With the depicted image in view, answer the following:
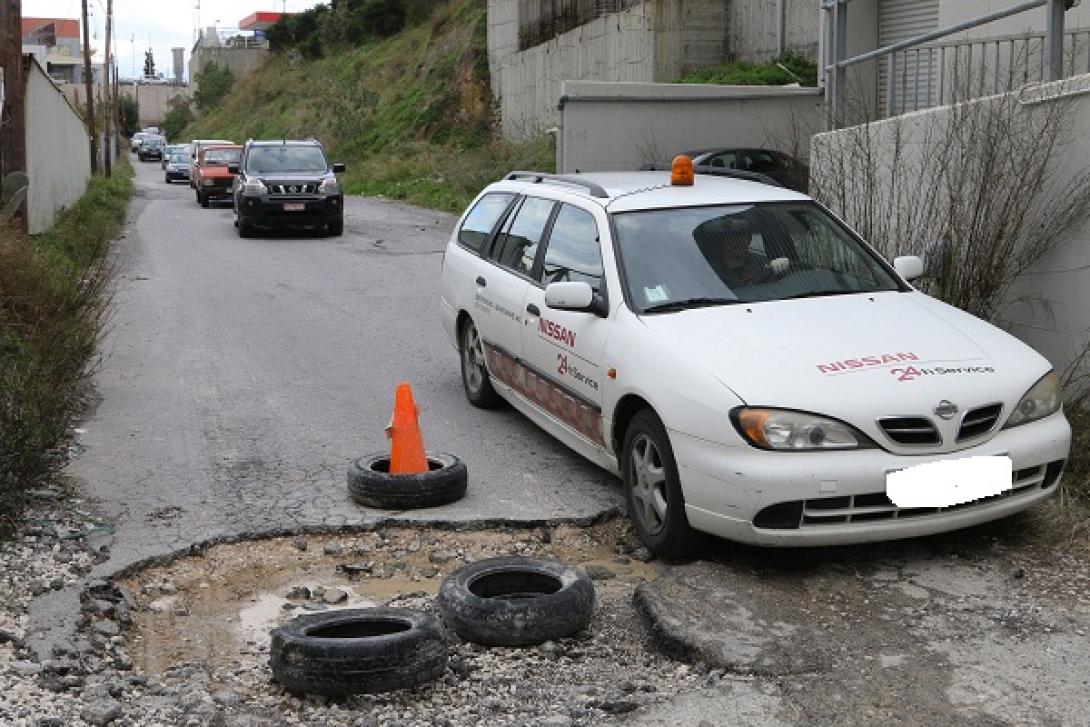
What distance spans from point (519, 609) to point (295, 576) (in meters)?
1.38

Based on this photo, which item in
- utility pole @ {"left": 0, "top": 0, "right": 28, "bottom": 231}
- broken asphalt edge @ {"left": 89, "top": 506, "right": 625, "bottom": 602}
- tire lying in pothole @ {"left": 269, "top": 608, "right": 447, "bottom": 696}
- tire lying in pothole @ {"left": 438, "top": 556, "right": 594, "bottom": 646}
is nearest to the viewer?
tire lying in pothole @ {"left": 269, "top": 608, "right": 447, "bottom": 696}

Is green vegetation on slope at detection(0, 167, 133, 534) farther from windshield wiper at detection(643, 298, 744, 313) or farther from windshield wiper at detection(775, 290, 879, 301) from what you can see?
windshield wiper at detection(775, 290, 879, 301)

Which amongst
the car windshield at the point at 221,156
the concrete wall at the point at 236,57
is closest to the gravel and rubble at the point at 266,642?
the car windshield at the point at 221,156

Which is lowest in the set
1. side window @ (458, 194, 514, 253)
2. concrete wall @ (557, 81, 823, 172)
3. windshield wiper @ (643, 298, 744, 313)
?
windshield wiper @ (643, 298, 744, 313)

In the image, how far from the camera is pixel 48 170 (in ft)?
74.7

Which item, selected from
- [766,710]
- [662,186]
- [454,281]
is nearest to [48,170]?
[454,281]

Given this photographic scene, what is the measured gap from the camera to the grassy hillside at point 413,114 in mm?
33625

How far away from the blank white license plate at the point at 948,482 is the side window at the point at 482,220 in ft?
12.8

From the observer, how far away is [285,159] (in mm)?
24453

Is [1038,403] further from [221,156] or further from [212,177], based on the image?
[221,156]

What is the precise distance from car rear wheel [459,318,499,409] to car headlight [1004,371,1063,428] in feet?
12.3

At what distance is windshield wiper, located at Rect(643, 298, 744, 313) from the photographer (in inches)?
259

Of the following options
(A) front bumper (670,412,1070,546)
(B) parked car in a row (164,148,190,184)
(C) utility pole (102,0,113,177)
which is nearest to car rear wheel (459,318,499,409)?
(A) front bumper (670,412,1070,546)

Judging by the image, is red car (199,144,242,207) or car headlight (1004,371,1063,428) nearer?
car headlight (1004,371,1063,428)
